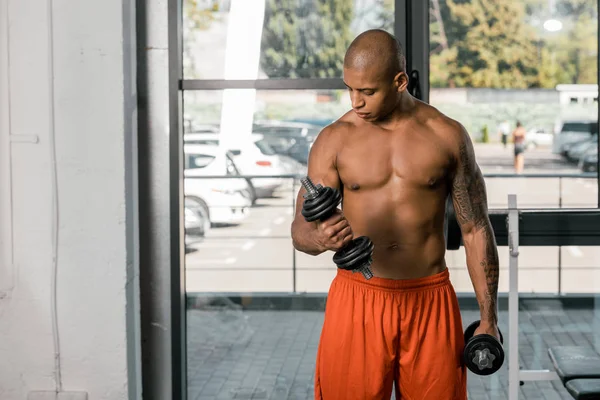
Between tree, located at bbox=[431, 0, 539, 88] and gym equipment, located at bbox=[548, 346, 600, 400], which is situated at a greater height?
tree, located at bbox=[431, 0, 539, 88]

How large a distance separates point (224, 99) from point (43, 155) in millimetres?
722

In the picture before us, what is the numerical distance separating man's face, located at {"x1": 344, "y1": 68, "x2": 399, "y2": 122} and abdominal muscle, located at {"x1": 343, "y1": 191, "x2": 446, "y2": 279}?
24 cm

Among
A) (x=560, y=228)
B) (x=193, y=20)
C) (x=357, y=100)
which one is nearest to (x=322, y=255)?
(x=560, y=228)

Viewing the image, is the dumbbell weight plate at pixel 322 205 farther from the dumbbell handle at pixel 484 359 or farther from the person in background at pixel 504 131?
the person in background at pixel 504 131

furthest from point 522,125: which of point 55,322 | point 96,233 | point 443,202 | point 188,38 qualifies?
point 55,322

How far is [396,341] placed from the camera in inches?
105

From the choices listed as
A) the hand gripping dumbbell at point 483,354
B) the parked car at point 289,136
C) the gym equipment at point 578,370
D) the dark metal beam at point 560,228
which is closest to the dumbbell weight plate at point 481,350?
the hand gripping dumbbell at point 483,354

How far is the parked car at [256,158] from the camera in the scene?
12.2 feet

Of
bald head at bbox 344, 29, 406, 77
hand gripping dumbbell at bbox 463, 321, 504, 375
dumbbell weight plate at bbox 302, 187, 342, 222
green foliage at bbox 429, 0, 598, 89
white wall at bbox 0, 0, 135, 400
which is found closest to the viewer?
dumbbell weight plate at bbox 302, 187, 342, 222

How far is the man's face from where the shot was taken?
A: 2.52 meters

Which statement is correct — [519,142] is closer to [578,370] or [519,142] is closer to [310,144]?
[310,144]

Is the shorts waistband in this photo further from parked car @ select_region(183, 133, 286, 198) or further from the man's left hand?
parked car @ select_region(183, 133, 286, 198)

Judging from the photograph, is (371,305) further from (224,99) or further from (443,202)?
(224,99)

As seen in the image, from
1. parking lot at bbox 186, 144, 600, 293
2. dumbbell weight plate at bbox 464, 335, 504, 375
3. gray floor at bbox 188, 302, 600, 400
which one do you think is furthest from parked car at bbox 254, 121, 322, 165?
dumbbell weight plate at bbox 464, 335, 504, 375
